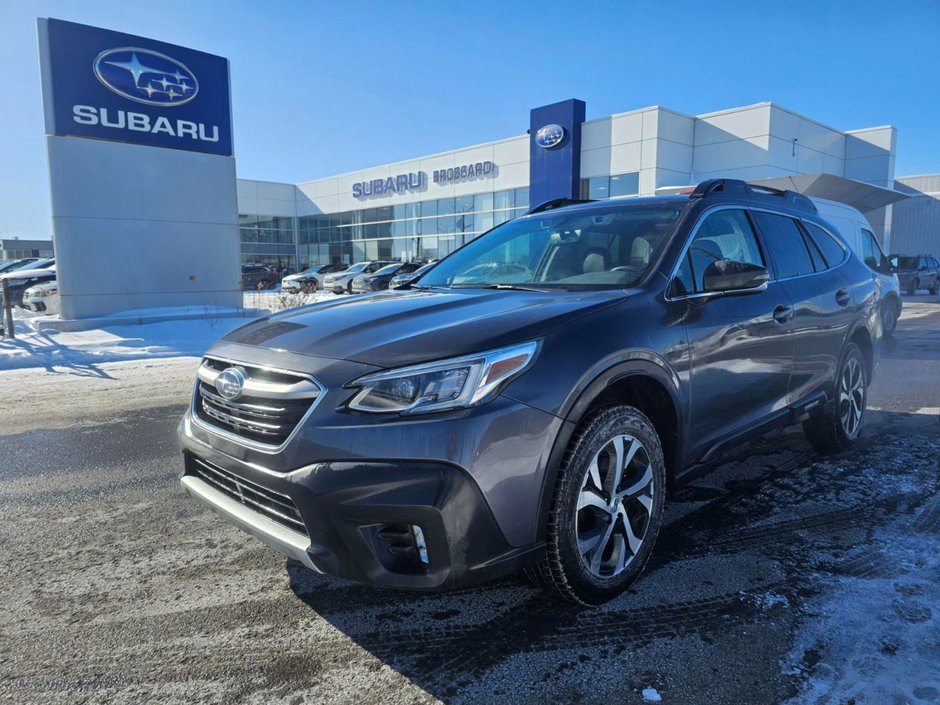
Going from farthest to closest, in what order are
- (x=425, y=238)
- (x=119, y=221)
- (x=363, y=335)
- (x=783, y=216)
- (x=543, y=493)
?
(x=425, y=238)
(x=119, y=221)
(x=783, y=216)
(x=363, y=335)
(x=543, y=493)

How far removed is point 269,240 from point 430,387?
4811cm

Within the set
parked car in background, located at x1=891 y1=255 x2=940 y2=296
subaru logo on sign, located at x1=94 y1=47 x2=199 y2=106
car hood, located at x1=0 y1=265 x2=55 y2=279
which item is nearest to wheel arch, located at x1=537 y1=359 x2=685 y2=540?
subaru logo on sign, located at x1=94 y1=47 x2=199 y2=106

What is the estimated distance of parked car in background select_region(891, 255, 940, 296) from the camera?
2527 cm

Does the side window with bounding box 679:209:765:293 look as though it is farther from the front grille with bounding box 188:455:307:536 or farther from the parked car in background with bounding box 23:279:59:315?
the parked car in background with bounding box 23:279:59:315

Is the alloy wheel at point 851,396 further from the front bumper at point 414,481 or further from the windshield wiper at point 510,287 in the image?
the front bumper at point 414,481

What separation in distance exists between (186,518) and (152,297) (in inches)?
503

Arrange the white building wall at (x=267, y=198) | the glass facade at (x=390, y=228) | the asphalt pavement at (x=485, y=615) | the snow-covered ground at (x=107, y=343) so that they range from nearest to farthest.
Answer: the asphalt pavement at (x=485, y=615) < the snow-covered ground at (x=107, y=343) < the glass facade at (x=390, y=228) < the white building wall at (x=267, y=198)

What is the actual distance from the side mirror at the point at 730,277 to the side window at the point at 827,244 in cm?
171

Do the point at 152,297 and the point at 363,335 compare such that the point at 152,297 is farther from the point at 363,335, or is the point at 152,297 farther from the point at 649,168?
the point at 649,168

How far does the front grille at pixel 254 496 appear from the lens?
2256mm

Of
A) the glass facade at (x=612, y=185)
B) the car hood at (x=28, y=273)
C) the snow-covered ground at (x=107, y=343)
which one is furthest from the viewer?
the glass facade at (x=612, y=185)

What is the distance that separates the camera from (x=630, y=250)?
3355 millimetres

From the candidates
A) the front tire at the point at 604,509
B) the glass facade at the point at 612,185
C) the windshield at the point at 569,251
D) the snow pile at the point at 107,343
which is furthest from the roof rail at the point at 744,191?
the glass facade at the point at 612,185

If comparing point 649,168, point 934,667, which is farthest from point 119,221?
point 649,168
